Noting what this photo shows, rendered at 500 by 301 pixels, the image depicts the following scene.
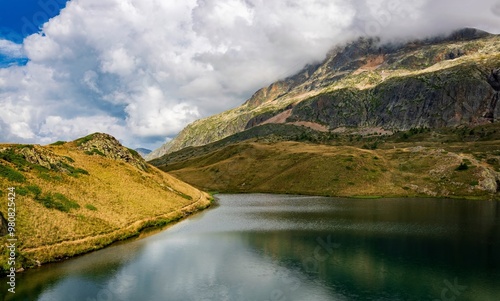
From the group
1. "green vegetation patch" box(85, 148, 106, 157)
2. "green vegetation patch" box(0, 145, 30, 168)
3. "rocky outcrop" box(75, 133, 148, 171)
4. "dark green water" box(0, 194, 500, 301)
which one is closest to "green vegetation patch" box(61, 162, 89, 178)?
"green vegetation patch" box(0, 145, 30, 168)

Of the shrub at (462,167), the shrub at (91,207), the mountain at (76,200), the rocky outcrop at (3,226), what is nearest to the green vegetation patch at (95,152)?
the mountain at (76,200)

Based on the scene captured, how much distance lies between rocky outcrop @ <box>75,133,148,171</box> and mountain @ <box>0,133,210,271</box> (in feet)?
1.00

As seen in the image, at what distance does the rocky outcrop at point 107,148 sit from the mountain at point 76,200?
0.30 meters

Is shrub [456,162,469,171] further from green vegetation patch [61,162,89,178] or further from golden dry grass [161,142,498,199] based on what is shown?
green vegetation patch [61,162,89,178]

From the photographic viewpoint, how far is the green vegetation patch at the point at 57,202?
193ft

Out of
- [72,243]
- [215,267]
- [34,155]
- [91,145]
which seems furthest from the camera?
Result: [91,145]

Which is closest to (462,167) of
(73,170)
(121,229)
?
(121,229)

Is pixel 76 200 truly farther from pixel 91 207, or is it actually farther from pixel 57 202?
pixel 57 202

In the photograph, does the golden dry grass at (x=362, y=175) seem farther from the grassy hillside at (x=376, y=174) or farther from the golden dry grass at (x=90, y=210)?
the golden dry grass at (x=90, y=210)

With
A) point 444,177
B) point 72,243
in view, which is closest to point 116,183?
point 72,243

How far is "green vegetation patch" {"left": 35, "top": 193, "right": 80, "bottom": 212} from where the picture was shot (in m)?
58.7

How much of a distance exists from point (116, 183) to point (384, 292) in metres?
68.9

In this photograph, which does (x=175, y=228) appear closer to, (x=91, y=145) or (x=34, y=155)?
(x=34, y=155)

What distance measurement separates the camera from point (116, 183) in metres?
87.6
